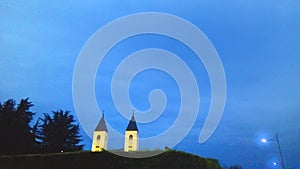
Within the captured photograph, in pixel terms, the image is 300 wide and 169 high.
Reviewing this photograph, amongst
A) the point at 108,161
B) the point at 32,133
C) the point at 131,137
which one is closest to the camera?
the point at 108,161

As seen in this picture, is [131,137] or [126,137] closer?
[131,137]

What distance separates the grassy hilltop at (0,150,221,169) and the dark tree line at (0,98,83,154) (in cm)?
766

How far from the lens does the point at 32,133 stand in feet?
84.1

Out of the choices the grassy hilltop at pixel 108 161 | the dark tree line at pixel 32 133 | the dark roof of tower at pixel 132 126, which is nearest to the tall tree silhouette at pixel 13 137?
the dark tree line at pixel 32 133

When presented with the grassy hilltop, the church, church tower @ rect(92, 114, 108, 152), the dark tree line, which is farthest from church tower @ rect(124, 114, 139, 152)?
the grassy hilltop

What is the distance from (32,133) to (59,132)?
2.84 m

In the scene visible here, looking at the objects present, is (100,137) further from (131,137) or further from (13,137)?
(13,137)

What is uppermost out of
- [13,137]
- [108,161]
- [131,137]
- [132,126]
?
[132,126]

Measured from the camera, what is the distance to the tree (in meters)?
26.9

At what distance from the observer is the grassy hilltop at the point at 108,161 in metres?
12.4

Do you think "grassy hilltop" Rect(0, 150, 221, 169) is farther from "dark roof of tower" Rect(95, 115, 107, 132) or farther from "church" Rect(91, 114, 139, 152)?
"dark roof of tower" Rect(95, 115, 107, 132)

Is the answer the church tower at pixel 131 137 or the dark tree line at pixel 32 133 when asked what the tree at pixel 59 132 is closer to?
the dark tree line at pixel 32 133

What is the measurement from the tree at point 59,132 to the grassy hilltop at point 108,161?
38.8ft

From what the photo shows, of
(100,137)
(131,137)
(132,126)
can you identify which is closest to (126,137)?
(131,137)
